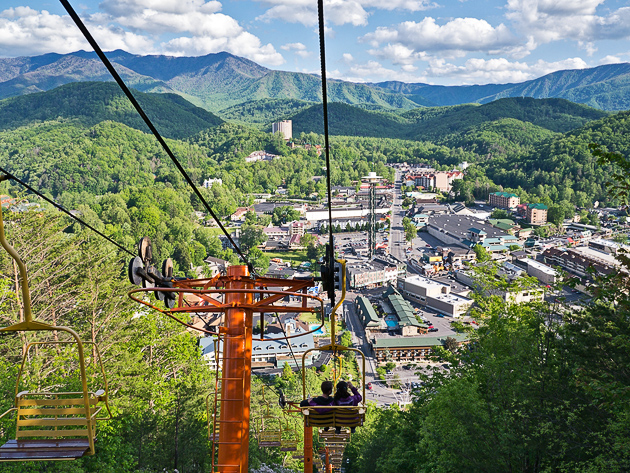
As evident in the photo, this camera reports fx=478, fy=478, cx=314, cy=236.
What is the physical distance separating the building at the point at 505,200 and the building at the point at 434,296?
39.8 meters

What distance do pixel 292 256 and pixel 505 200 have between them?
40522 millimetres

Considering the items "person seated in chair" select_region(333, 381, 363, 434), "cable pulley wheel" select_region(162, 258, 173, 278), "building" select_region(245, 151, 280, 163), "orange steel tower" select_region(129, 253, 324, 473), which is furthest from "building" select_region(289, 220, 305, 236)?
"orange steel tower" select_region(129, 253, 324, 473)

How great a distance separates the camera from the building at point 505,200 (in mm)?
74688

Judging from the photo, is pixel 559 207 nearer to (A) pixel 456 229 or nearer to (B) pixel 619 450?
(A) pixel 456 229

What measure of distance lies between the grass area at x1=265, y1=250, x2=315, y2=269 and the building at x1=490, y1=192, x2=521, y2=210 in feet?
126

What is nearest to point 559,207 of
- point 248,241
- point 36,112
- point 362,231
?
point 362,231

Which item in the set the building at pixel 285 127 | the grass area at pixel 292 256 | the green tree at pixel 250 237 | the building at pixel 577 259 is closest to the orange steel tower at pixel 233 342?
the building at pixel 577 259

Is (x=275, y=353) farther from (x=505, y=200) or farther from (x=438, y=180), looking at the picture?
(x=438, y=180)

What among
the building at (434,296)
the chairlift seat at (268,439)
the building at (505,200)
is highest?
the chairlift seat at (268,439)

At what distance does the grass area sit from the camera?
5050 centimetres

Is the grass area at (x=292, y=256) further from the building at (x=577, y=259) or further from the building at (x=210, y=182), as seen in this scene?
the building at (x=210, y=182)

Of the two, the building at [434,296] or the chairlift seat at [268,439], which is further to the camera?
the building at [434,296]

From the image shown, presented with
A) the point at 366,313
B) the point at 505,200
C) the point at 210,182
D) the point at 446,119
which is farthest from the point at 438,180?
the point at 446,119

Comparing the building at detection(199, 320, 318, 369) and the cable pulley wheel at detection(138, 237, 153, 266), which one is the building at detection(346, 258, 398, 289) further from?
the cable pulley wheel at detection(138, 237, 153, 266)
